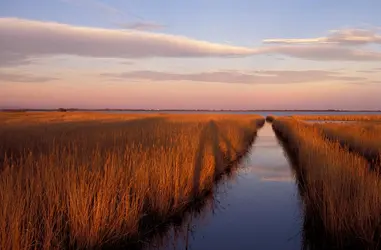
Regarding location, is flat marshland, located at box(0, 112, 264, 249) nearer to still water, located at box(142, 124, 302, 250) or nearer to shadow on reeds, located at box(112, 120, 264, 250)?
shadow on reeds, located at box(112, 120, 264, 250)

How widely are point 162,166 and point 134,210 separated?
199 centimetres

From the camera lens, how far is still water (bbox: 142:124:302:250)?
634cm

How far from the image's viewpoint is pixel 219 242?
6.40 m

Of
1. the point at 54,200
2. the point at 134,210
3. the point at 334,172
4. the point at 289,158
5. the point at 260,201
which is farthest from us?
the point at 289,158

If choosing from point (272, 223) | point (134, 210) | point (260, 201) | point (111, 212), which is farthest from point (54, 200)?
point (260, 201)

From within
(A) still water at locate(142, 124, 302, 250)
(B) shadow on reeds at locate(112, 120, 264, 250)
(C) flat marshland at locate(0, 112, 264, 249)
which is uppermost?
(C) flat marshland at locate(0, 112, 264, 249)

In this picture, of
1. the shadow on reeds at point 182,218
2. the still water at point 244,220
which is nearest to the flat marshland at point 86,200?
the shadow on reeds at point 182,218

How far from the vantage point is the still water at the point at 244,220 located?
634cm

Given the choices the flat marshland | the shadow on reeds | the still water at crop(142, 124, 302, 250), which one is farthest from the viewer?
the still water at crop(142, 124, 302, 250)

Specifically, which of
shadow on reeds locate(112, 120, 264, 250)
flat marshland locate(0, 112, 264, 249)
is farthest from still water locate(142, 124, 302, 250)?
flat marshland locate(0, 112, 264, 249)

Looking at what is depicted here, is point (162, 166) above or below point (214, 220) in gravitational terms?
above

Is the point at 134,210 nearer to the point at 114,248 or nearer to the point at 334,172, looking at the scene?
the point at 114,248

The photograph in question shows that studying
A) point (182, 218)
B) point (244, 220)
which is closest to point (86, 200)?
point (182, 218)

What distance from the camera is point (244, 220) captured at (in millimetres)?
7691
